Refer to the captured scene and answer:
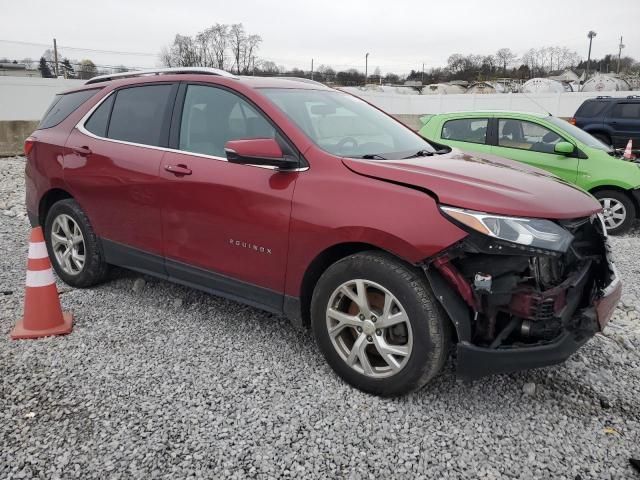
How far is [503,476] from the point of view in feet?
7.71

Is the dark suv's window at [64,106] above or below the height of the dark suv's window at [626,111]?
below

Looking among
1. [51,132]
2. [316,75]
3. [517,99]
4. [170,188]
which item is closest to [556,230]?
[170,188]

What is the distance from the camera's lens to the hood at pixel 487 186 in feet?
8.38

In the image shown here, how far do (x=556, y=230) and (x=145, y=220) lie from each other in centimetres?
273

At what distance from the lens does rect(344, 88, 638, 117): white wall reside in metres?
23.0

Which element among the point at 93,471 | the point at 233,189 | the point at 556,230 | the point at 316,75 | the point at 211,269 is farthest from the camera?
the point at 316,75

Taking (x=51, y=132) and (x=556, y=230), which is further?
(x=51, y=132)

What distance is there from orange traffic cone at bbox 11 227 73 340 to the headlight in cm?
283

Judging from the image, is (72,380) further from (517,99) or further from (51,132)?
(517,99)

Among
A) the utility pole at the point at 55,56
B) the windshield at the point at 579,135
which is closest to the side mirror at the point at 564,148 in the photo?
the windshield at the point at 579,135

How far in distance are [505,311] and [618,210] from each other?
564 centimetres

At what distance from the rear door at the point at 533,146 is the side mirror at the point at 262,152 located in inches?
208

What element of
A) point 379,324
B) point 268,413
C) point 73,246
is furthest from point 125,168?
point 379,324

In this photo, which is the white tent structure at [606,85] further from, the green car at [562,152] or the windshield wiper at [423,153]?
the windshield wiper at [423,153]
